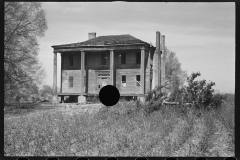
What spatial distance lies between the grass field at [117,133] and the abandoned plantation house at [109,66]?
1.67 feet

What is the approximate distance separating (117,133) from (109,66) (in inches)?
56.7

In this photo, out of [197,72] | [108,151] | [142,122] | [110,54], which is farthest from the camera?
[142,122]

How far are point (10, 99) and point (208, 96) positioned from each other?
14.6 feet

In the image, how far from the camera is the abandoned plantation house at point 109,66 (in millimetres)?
5352

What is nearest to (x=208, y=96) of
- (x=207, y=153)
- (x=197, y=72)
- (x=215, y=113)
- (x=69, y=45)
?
(x=215, y=113)

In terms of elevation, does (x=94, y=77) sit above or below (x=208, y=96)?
above

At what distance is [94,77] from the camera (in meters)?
5.82

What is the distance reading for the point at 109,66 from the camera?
5812 millimetres

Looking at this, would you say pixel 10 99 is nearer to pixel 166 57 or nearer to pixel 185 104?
pixel 166 57

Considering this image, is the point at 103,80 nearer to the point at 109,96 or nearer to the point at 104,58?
the point at 104,58

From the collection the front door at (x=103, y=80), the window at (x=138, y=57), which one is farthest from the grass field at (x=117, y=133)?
the window at (x=138, y=57)

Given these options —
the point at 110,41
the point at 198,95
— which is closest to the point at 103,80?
the point at 110,41

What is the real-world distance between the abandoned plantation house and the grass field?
507mm

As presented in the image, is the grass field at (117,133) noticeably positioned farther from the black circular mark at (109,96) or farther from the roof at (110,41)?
the roof at (110,41)
